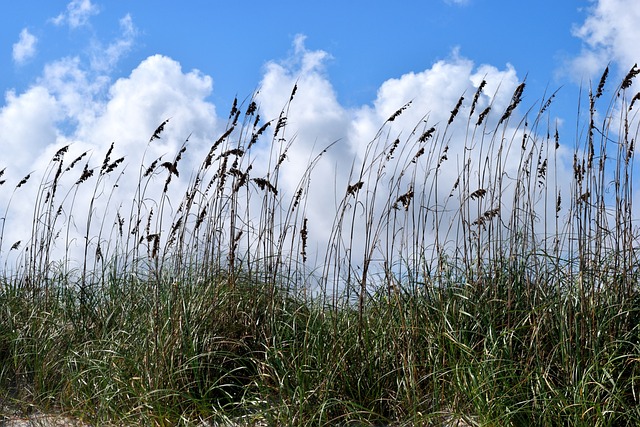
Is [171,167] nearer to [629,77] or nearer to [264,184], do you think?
[264,184]

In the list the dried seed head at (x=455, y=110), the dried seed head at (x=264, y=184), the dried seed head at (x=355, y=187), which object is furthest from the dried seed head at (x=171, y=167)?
the dried seed head at (x=455, y=110)

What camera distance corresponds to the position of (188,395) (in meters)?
4.16

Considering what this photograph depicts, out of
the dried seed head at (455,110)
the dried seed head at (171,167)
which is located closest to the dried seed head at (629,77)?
the dried seed head at (455,110)

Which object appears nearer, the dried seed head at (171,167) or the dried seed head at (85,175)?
the dried seed head at (171,167)

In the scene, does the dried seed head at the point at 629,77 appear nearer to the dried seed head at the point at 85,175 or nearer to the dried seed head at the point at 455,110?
the dried seed head at the point at 455,110

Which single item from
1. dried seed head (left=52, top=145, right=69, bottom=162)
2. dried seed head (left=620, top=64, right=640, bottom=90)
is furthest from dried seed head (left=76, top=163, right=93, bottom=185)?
dried seed head (left=620, top=64, right=640, bottom=90)

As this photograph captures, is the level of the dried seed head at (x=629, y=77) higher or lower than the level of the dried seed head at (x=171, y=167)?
higher

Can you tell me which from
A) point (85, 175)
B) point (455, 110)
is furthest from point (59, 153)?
point (455, 110)

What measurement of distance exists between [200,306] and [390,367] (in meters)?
1.16

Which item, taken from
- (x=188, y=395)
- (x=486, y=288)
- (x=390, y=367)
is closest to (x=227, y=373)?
(x=188, y=395)

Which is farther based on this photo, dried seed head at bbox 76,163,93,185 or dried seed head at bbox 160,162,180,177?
dried seed head at bbox 76,163,93,185

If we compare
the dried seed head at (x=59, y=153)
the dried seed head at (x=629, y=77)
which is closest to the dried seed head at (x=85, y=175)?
the dried seed head at (x=59, y=153)

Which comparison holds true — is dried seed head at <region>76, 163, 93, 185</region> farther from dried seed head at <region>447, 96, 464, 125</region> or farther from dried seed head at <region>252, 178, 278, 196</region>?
dried seed head at <region>447, 96, 464, 125</region>

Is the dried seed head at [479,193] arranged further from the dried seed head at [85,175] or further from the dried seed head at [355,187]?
the dried seed head at [85,175]
